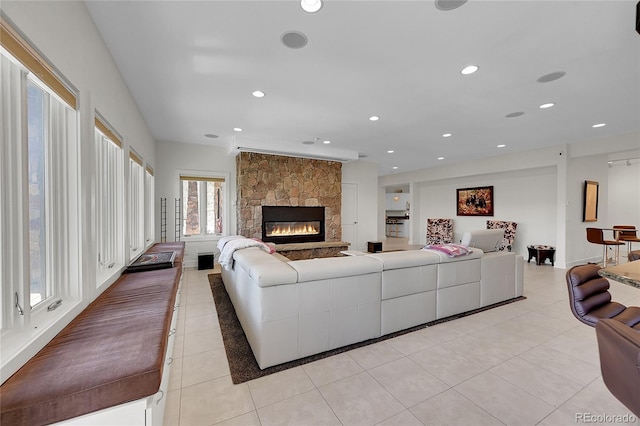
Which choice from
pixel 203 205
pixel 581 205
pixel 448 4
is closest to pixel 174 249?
pixel 203 205

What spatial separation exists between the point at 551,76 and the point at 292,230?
5.26m

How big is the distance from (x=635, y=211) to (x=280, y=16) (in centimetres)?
1080

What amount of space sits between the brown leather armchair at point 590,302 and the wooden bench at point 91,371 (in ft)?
7.74

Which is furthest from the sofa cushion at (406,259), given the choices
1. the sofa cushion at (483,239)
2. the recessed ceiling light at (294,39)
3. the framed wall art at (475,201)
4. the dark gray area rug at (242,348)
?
the framed wall art at (475,201)

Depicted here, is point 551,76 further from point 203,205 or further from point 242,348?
point 203,205

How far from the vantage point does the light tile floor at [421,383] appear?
1581mm

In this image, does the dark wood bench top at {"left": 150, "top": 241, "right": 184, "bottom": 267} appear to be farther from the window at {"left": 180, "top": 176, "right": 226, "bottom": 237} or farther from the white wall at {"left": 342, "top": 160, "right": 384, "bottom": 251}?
the white wall at {"left": 342, "top": 160, "right": 384, "bottom": 251}

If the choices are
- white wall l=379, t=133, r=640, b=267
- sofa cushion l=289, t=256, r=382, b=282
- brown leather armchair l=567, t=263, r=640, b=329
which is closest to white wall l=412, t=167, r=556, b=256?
white wall l=379, t=133, r=640, b=267

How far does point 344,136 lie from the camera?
5098 mm

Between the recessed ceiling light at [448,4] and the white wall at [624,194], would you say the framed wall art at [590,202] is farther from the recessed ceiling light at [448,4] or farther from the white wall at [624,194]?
the recessed ceiling light at [448,4]

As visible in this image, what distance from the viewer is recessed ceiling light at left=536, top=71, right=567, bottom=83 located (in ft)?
8.87

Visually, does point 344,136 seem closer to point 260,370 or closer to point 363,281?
point 363,281

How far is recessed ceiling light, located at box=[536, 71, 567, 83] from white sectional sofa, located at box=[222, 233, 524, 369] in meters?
2.06

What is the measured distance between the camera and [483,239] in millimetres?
3441
